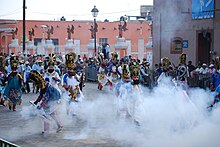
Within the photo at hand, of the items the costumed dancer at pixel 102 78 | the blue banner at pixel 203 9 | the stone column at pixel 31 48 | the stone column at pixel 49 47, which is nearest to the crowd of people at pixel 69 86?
the blue banner at pixel 203 9

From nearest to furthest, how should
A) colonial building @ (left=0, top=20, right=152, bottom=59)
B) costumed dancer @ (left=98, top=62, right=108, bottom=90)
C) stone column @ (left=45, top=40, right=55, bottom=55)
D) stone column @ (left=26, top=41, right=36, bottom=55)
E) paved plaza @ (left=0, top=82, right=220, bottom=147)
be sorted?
paved plaza @ (left=0, top=82, right=220, bottom=147), costumed dancer @ (left=98, top=62, right=108, bottom=90), colonial building @ (left=0, top=20, right=152, bottom=59), stone column @ (left=45, top=40, right=55, bottom=55), stone column @ (left=26, top=41, right=36, bottom=55)

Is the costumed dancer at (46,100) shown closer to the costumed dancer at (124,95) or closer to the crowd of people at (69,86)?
the crowd of people at (69,86)

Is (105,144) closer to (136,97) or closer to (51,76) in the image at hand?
(136,97)

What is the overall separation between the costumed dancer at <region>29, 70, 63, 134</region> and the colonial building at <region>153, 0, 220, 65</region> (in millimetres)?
8950

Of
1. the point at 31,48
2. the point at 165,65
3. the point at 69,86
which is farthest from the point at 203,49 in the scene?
the point at 31,48

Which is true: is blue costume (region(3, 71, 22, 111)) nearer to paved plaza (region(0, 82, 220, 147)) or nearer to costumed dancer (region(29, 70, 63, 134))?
paved plaza (region(0, 82, 220, 147))

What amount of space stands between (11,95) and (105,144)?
22.1ft

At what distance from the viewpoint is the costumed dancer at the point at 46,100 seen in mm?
12531

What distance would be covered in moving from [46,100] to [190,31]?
1494 cm

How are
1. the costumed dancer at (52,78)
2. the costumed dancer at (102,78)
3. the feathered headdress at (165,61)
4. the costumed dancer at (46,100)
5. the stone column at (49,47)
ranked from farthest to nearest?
1. the stone column at (49,47)
2. the costumed dancer at (102,78)
3. the feathered headdress at (165,61)
4. the costumed dancer at (52,78)
5. the costumed dancer at (46,100)

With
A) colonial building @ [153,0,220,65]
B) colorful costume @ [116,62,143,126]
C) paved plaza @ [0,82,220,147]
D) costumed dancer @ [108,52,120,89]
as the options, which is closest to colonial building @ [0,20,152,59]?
colonial building @ [153,0,220,65]

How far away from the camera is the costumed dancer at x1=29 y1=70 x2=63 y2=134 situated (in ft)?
41.1

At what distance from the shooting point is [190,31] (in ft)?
85.7

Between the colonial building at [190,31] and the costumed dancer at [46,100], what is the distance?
29.4 feet
